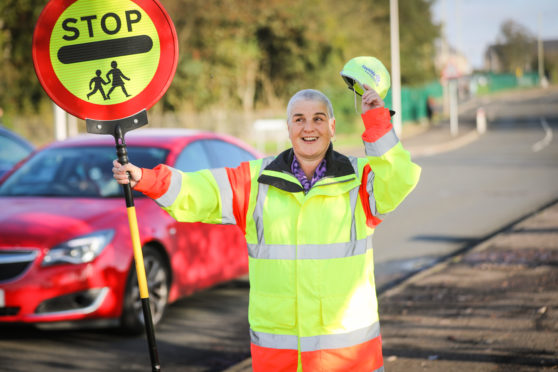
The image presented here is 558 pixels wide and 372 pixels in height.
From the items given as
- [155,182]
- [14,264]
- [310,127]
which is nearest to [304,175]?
[310,127]

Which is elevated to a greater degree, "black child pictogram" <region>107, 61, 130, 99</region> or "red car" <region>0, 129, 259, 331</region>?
"black child pictogram" <region>107, 61, 130, 99</region>

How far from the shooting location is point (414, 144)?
1296 inches

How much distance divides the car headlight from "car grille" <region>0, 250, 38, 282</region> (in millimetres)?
119

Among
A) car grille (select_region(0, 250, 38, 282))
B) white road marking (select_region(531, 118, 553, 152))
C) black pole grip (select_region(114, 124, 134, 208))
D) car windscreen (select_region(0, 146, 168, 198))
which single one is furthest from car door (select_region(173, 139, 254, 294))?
white road marking (select_region(531, 118, 553, 152))

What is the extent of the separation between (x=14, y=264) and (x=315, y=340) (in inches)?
132

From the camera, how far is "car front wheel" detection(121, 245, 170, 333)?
6.01 metres

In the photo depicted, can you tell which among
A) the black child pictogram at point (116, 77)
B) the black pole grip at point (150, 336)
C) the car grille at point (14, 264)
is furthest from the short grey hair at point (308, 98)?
the car grille at point (14, 264)

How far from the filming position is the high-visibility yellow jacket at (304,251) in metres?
3.04

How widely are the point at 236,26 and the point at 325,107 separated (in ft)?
106

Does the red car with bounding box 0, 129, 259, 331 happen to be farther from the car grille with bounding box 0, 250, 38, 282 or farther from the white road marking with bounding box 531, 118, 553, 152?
the white road marking with bounding box 531, 118, 553, 152

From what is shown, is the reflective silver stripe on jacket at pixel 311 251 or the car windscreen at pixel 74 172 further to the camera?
the car windscreen at pixel 74 172

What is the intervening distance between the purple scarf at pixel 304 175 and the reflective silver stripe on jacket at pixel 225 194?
0.28 meters

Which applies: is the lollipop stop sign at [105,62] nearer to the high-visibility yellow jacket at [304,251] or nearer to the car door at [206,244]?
the high-visibility yellow jacket at [304,251]

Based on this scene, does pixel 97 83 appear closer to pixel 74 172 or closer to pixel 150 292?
pixel 150 292
